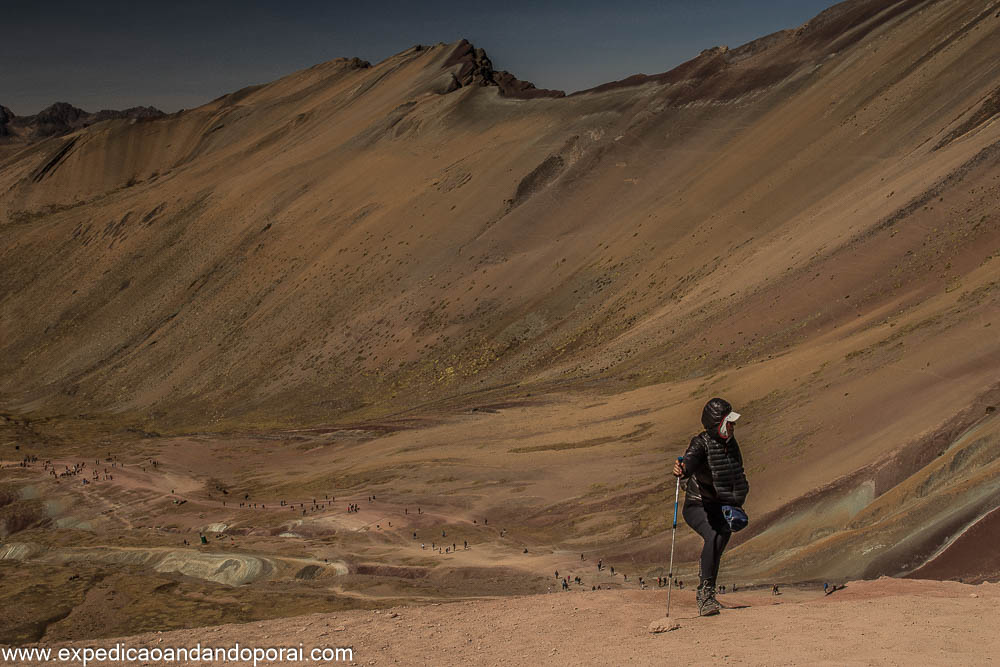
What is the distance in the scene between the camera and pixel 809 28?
57781 mm

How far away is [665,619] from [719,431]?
171 cm

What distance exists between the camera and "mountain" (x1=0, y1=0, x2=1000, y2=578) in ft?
63.5

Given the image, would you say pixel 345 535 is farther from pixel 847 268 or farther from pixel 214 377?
pixel 214 377

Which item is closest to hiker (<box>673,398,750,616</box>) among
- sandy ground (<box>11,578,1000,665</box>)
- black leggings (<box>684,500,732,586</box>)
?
black leggings (<box>684,500,732,586</box>)

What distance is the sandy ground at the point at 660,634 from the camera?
6801 millimetres

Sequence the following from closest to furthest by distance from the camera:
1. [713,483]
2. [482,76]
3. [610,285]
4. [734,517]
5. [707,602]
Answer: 1. [734,517]
2. [713,483]
3. [707,602]
4. [610,285]
5. [482,76]

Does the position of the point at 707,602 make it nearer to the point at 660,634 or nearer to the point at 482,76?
the point at 660,634

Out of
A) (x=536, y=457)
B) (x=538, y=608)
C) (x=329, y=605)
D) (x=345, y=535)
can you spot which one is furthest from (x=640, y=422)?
(x=538, y=608)

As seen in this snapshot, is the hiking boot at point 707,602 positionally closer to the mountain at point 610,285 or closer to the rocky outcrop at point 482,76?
the mountain at point 610,285

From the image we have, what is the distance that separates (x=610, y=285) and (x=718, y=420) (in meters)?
36.6

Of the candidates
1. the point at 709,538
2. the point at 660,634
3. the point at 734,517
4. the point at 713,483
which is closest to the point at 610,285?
the point at 709,538

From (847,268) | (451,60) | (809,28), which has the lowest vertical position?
(847,268)

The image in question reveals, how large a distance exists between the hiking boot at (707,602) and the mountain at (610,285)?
4.27 metres

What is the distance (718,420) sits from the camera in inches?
313
